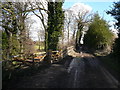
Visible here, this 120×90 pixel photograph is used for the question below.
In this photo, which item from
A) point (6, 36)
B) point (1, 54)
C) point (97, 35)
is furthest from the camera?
point (97, 35)

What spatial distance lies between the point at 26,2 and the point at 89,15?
3060cm

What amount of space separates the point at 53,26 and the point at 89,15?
31293mm

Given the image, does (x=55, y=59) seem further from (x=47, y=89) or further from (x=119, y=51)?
(x=47, y=89)

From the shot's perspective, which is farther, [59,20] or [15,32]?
[59,20]

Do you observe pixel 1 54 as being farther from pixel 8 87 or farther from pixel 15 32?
pixel 15 32

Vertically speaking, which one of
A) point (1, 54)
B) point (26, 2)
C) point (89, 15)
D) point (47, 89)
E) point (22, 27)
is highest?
point (89, 15)

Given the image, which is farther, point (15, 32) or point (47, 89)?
point (15, 32)

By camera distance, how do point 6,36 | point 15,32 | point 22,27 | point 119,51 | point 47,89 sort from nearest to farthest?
point 47,89 < point 119,51 < point 6,36 < point 15,32 < point 22,27

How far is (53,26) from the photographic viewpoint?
60.7ft

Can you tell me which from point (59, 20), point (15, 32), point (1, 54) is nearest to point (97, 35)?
point (59, 20)

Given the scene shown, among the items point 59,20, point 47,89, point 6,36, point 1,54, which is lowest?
point 47,89

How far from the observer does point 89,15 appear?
46.7 metres

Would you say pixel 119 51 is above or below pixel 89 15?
below

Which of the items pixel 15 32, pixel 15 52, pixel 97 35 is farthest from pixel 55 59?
pixel 97 35
